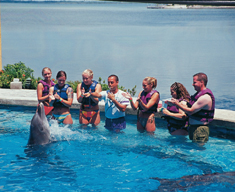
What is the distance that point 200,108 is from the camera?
624cm

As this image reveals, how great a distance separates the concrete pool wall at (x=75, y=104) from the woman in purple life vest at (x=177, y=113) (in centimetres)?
137

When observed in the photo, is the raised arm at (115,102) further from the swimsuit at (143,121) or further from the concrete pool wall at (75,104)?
the concrete pool wall at (75,104)

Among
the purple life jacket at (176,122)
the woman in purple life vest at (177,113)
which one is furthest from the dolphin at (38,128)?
the purple life jacket at (176,122)

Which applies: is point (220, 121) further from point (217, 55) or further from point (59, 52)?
point (59, 52)

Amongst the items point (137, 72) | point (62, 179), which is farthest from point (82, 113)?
point (137, 72)

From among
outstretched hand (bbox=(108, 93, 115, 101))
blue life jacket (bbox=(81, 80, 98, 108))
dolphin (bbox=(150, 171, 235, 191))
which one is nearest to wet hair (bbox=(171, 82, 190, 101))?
outstretched hand (bbox=(108, 93, 115, 101))

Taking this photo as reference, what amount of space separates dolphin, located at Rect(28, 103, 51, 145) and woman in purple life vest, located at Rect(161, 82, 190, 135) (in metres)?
2.51

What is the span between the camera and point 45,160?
6227 mm

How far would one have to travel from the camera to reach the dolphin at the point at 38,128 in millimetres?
6156

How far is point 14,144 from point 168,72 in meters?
13.7

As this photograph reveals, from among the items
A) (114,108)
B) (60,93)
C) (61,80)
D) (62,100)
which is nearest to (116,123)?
(114,108)

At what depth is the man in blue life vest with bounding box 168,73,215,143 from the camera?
618 cm

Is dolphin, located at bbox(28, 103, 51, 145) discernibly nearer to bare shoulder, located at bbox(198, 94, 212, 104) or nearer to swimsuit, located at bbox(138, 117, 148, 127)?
swimsuit, located at bbox(138, 117, 148, 127)

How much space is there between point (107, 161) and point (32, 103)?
14.6 feet
